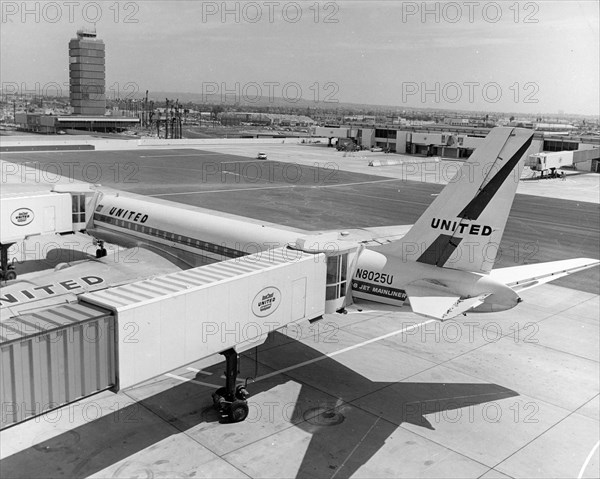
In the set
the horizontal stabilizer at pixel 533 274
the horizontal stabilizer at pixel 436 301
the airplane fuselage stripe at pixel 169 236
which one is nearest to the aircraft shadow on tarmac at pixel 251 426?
the horizontal stabilizer at pixel 436 301

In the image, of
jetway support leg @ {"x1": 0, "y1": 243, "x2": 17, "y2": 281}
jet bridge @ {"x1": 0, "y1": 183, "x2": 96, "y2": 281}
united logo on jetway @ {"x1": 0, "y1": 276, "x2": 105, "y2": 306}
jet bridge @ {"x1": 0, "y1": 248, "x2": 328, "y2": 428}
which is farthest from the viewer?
jet bridge @ {"x1": 0, "y1": 183, "x2": 96, "y2": 281}

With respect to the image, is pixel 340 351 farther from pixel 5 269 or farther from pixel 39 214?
pixel 39 214

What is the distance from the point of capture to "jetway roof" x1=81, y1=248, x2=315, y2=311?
18.1 metres

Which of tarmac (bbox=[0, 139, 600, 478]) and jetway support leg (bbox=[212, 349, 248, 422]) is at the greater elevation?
jetway support leg (bbox=[212, 349, 248, 422])

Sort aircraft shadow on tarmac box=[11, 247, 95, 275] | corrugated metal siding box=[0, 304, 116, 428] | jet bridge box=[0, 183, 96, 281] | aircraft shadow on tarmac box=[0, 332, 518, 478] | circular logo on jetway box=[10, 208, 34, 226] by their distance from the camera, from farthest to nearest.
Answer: aircraft shadow on tarmac box=[11, 247, 95, 275], circular logo on jetway box=[10, 208, 34, 226], jet bridge box=[0, 183, 96, 281], aircraft shadow on tarmac box=[0, 332, 518, 478], corrugated metal siding box=[0, 304, 116, 428]

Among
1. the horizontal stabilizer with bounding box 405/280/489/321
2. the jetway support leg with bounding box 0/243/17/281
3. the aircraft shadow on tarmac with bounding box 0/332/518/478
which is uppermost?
the horizontal stabilizer with bounding box 405/280/489/321

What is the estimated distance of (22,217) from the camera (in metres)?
37.9

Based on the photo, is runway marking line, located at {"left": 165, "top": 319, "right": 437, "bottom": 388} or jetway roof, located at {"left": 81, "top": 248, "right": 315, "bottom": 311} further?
runway marking line, located at {"left": 165, "top": 319, "right": 437, "bottom": 388}

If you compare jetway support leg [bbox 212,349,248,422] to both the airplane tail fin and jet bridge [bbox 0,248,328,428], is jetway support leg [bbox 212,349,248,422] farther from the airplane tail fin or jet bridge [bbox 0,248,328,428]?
the airplane tail fin

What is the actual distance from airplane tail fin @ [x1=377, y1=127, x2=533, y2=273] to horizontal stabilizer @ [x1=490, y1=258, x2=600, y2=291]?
3.67 feet

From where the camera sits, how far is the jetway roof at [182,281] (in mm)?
18078

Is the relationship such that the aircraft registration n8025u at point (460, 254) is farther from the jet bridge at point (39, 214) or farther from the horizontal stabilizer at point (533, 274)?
the jet bridge at point (39, 214)

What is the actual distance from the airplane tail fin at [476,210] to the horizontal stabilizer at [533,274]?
1.12 meters

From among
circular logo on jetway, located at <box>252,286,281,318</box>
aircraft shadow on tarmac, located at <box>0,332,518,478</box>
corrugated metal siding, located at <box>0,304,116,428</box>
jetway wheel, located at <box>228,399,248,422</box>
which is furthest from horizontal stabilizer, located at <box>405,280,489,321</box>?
corrugated metal siding, located at <box>0,304,116,428</box>
